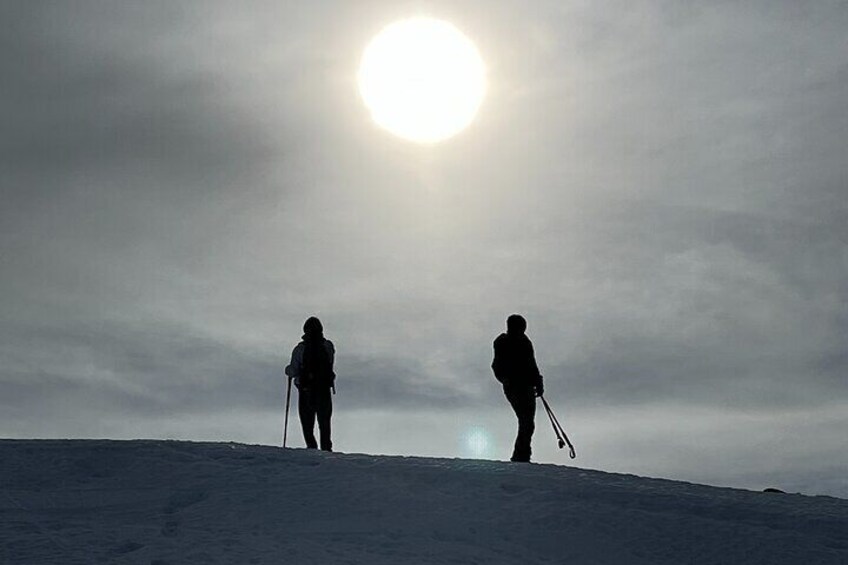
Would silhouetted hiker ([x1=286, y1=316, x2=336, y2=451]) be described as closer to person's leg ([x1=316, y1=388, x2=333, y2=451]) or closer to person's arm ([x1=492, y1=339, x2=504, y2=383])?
person's leg ([x1=316, y1=388, x2=333, y2=451])

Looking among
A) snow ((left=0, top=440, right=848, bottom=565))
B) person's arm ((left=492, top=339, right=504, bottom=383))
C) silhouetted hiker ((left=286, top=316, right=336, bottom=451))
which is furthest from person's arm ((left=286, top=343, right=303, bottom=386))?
snow ((left=0, top=440, right=848, bottom=565))

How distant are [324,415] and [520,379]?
2.93 m

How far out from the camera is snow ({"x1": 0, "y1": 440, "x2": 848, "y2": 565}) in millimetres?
7531

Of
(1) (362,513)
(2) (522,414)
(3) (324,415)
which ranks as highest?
(3) (324,415)

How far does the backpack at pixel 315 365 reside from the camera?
1410cm

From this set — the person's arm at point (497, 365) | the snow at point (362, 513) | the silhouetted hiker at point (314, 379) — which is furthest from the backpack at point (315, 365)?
the snow at point (362, 513)

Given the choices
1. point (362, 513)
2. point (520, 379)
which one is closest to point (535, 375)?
point (520, 379)

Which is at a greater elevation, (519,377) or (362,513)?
(519,377)

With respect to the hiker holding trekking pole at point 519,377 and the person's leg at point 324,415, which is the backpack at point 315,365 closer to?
the person's leg at point 324,415

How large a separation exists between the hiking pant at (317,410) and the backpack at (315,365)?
0.12 m

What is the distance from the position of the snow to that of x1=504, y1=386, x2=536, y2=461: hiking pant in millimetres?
2322

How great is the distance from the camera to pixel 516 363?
1319 cm

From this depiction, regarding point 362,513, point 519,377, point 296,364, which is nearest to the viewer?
point 362,513

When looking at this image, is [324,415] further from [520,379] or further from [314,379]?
[520,379]
